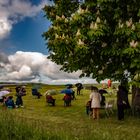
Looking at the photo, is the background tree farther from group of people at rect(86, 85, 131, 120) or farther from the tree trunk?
the tree trunk

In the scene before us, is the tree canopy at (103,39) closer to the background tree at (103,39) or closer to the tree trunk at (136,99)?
the background tree at (103,39)

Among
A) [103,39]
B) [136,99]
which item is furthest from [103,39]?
[136,99]

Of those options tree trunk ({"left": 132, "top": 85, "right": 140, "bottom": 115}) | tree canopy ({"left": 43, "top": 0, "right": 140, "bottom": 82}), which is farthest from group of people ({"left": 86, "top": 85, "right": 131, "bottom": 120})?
tree trunk ({"left": 132, "top": 85, "right": 140, "bottom": 115})

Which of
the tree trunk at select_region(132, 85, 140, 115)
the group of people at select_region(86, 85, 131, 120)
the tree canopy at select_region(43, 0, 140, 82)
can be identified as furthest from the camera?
the tree trunk at select_region(132, 85, 140, 115)

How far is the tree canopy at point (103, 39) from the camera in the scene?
26500 mm

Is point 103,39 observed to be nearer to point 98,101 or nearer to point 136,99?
point 98,101

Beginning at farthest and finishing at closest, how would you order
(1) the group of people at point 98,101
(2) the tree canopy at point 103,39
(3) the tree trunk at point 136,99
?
(3) the tree trunk at point 136,99 < (1) the group of people at point 98,101 < (2) the tree canopy at point 103,39

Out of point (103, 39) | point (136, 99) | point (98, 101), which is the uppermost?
point (103, 39)

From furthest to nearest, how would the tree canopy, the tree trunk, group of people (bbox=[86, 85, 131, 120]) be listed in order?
the tree trunk, group of people (bbox=[86, 85, 131, 120]), the tree canopy

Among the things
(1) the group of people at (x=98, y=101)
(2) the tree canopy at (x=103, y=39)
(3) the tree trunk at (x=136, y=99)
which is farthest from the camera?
(3) the tree trunk at (x=136, y=99)

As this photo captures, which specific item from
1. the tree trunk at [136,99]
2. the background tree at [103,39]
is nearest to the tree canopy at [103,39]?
the background tree at [103,39]

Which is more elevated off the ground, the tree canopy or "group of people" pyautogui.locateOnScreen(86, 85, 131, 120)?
the tree canopy

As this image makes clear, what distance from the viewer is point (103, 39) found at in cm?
2861

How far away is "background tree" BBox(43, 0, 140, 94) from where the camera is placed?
87.0 ft
